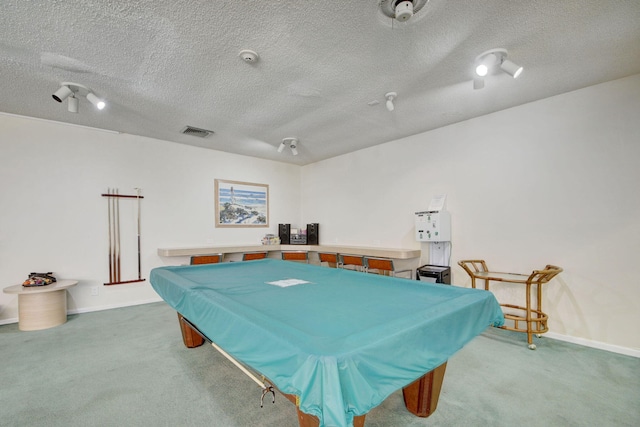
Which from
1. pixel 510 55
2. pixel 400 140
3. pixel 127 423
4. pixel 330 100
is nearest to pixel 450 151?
pixel 400 140

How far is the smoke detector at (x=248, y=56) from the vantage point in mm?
2217

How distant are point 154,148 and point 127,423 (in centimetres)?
398

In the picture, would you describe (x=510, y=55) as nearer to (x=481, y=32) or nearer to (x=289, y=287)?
(x=481, y=32)

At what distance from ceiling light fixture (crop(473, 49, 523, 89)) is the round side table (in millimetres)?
5110

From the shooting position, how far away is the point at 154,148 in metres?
4.52

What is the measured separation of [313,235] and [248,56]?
4008 millimetres

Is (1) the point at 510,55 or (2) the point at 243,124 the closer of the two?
(1) the point at 510,55

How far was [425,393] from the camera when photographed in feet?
5.64

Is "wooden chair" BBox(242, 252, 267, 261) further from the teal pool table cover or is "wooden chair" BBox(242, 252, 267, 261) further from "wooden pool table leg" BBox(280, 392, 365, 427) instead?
"wooden pool table leg" BBox(280, 392, 365, 427)

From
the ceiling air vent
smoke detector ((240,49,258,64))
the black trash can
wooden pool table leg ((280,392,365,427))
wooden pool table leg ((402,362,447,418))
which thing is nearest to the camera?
wooden pool table leg ((280,392,365,427))

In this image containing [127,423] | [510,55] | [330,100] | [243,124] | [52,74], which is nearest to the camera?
[127,423]

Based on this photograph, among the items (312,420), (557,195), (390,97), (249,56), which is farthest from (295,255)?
(312,420)

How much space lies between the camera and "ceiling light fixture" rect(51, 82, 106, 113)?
8.83ft

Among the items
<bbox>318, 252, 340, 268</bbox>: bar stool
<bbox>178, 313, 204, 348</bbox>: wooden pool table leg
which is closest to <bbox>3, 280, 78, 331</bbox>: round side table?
<bbox>178, 313, 204, 348</bbox>: wooden pool table leg
